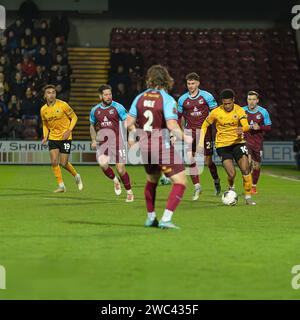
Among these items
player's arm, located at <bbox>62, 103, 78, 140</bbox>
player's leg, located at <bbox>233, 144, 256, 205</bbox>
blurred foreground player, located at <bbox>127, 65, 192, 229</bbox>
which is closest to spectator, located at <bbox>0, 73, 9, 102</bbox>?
player's arm, located at <bbox>62, 103, 78, 140</bbox>

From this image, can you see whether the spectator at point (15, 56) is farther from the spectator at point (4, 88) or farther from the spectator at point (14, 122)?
the spectator at point (14, 122)

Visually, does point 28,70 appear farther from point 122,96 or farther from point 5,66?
point 122,96

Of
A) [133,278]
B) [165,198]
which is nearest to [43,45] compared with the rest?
[165,198]

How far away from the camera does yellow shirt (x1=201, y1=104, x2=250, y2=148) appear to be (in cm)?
1546

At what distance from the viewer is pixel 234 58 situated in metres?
35.2

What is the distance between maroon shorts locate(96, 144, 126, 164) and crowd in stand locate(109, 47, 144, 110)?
41.8ft

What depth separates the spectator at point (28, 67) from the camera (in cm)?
3056

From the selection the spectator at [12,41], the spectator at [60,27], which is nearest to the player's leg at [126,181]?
the spectator at [12,41]

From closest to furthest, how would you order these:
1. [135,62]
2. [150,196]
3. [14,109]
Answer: [150,196]
[14,109]
[135,62]

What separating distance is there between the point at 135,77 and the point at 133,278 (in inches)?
913

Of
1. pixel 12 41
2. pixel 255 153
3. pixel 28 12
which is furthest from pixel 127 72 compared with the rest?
pixel 255 153

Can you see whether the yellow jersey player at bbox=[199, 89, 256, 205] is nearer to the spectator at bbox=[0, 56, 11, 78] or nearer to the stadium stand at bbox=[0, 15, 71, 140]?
the stadium stand at bbox=[0, 15, 71, 140]

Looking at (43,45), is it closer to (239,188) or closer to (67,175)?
(67,175)

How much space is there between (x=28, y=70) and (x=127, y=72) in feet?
11.1
